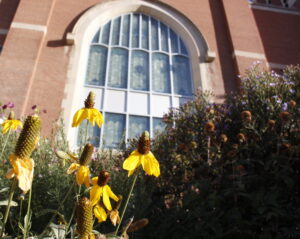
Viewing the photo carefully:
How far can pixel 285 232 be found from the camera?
2.24m

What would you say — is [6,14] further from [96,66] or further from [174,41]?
[174,41]

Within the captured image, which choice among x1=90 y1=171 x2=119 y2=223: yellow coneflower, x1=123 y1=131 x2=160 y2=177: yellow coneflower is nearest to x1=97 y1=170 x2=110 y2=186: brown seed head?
x1=90 y1=171 x2=119 y2=223: yellow coneflower

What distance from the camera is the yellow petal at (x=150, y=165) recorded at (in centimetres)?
134

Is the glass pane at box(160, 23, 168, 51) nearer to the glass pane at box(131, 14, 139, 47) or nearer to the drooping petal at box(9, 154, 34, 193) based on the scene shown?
the glass pane at box(131, 14, 139, 47)

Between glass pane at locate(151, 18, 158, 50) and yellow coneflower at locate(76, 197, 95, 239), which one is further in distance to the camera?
glass pane at locate(151, 18, 158, 50)

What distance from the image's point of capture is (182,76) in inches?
365

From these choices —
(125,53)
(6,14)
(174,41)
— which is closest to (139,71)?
(125,53)

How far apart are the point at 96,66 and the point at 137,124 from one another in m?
2.45

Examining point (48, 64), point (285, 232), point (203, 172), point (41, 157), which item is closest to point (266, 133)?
point (203, 172)

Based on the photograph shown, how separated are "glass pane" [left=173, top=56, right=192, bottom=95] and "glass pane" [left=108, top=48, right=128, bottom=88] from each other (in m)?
1.68

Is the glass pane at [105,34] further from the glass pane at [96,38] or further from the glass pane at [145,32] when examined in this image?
the glass pane at [145,32]

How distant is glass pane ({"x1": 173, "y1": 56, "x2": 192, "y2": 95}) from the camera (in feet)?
29.4

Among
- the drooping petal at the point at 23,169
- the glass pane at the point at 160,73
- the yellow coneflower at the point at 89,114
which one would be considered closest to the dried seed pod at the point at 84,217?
the drooping petal at the point at 23,169

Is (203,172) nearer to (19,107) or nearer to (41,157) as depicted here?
(41,157)
